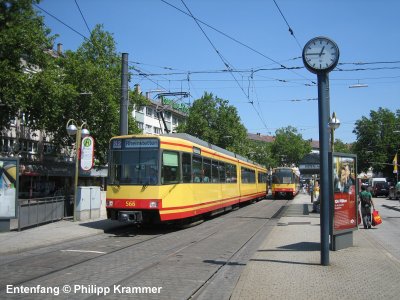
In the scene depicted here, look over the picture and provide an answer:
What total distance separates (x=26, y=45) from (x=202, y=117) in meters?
41.7

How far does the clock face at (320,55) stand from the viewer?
9.83 metres

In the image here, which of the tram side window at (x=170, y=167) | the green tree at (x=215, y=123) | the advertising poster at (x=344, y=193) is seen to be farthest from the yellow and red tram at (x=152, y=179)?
the green tree at (x=215, y=123)

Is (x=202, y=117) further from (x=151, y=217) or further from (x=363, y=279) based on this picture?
(x=363, y=279)

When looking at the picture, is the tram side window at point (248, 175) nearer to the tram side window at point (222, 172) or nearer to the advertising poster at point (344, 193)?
the tram side window at point (222, 172)

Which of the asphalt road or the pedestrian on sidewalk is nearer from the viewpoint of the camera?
the asphalt road

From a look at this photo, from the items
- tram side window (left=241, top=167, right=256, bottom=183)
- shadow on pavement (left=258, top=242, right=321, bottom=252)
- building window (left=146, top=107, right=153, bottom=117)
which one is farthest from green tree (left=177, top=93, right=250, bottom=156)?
shadow on pavement (left=258, top=242, right=321, bottom=252)

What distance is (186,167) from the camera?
53.7 ft

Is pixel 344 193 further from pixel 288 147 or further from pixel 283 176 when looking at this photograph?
pixel 288 147

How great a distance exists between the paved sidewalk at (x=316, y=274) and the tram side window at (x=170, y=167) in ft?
14.0

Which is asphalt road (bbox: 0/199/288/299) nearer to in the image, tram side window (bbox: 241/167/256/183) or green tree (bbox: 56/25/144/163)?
tram side window (bbox: 241/167/256/183)

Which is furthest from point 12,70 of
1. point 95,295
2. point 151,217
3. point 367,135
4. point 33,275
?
point 367,135

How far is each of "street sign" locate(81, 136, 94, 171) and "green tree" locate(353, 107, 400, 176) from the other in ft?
227

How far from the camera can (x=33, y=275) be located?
8.26 m

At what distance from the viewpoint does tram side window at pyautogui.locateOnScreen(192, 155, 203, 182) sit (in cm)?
1716
